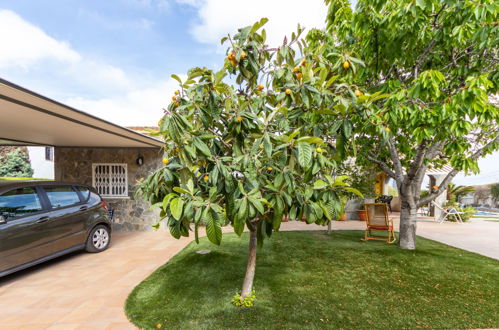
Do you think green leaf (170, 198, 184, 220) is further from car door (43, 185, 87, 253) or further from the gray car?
car door (43, 185, 87, 253)

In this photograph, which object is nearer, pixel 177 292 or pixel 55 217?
pixel 177 292

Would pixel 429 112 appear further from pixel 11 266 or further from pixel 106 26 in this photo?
pixel 106 26

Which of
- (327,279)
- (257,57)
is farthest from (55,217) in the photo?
(327,279)

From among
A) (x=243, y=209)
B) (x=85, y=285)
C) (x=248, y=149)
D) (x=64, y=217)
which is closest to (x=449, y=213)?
(x=248, y=149)

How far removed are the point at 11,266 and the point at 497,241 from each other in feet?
34.0

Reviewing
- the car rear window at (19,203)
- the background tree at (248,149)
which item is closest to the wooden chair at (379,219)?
the background tree at (248,149)

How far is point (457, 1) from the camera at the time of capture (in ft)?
9.20

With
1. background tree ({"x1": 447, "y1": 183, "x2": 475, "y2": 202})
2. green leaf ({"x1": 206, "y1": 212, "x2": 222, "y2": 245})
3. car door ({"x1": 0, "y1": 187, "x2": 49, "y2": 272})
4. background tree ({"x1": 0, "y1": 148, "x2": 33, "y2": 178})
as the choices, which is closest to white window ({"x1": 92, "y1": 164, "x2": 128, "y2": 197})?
car door ({"x1": 0, "y1": 187, "x2": 49, "y2": 272})

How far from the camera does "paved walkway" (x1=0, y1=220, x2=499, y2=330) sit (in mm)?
2638

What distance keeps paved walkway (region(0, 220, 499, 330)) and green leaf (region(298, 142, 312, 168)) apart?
246cm

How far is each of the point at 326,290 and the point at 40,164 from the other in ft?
61.2

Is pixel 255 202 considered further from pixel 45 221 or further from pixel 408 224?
pixel 408 224

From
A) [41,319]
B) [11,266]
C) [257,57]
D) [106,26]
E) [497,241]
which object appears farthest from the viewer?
[106,26]

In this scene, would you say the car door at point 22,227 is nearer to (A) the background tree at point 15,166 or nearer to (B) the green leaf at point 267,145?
(B) the green leaf at point 267,145
